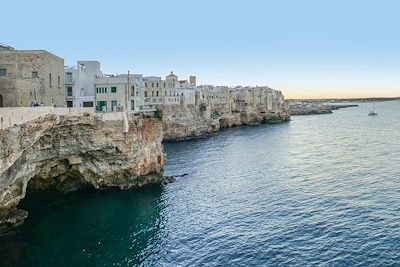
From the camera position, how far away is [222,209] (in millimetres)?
39906

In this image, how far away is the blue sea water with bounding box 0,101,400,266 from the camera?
28.5 meters

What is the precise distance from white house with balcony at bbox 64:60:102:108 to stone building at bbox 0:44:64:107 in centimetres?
334

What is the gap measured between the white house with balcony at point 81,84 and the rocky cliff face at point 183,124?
4466cm

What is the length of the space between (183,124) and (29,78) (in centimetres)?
6678

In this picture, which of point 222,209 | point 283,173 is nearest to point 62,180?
point 222,209

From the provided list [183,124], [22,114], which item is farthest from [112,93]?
Result: [183,124]

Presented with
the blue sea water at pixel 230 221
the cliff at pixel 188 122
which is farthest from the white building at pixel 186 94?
the blue sea water at pixel 230 221

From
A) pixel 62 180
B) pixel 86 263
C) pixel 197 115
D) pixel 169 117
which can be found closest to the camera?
pixel 86 263

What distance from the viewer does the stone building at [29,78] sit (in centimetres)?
3716

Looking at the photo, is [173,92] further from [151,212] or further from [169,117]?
[151,212]

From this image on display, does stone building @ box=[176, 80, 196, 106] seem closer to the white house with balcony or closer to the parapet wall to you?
the white house with balcony

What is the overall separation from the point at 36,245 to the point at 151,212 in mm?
12160

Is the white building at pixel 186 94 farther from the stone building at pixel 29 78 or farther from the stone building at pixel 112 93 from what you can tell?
the stone building at pixel 29 78

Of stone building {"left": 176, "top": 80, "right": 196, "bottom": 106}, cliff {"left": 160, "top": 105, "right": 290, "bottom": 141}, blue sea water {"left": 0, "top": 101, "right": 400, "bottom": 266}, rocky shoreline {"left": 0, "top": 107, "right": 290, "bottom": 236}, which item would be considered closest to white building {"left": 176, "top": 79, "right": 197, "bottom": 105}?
stone building {"left": 176, "top": 80, "right": 196, "bottom": 106}
